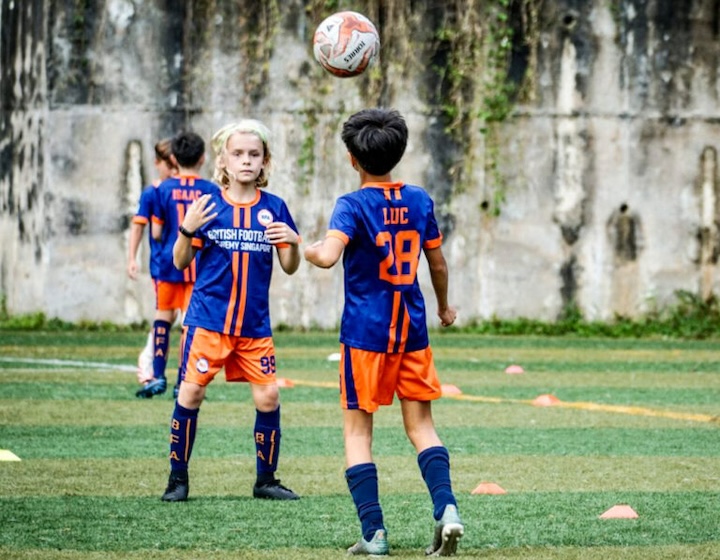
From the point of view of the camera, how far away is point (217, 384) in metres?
13.8

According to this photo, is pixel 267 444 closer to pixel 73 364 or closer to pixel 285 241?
pixel 285 241

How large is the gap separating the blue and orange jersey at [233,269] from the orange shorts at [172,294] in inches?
184

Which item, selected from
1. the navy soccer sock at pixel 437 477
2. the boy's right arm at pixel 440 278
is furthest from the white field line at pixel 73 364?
the navy soccer sock at pixel 437 477

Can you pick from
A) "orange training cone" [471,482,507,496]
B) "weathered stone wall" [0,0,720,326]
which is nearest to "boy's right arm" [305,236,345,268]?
"orange training cone" [471,482,507,496]

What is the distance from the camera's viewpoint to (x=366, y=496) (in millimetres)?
6141

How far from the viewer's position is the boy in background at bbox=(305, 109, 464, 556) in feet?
20.5

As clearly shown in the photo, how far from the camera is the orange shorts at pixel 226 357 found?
7.73 m

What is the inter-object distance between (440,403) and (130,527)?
5721 mm

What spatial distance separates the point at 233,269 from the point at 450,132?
12238 millimetres

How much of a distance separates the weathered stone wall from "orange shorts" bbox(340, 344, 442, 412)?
13126 mm

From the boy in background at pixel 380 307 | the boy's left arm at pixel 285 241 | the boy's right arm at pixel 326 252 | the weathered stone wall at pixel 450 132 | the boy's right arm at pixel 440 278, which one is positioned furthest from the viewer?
the weathered stone wall at pixel 450 132

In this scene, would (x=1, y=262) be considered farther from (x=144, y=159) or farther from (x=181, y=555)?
(x=181, y=555)

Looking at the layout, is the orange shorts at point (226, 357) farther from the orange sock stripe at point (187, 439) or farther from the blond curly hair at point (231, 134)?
the blond curly hair at point (231, 134)

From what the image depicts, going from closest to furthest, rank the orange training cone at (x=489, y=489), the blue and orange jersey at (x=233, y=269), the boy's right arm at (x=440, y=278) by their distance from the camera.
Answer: the boy's right arm at (x=440, y=278) → the orange training cone at (x=489, y=489) → the blue and orange jersey at (x=233, y=269)
